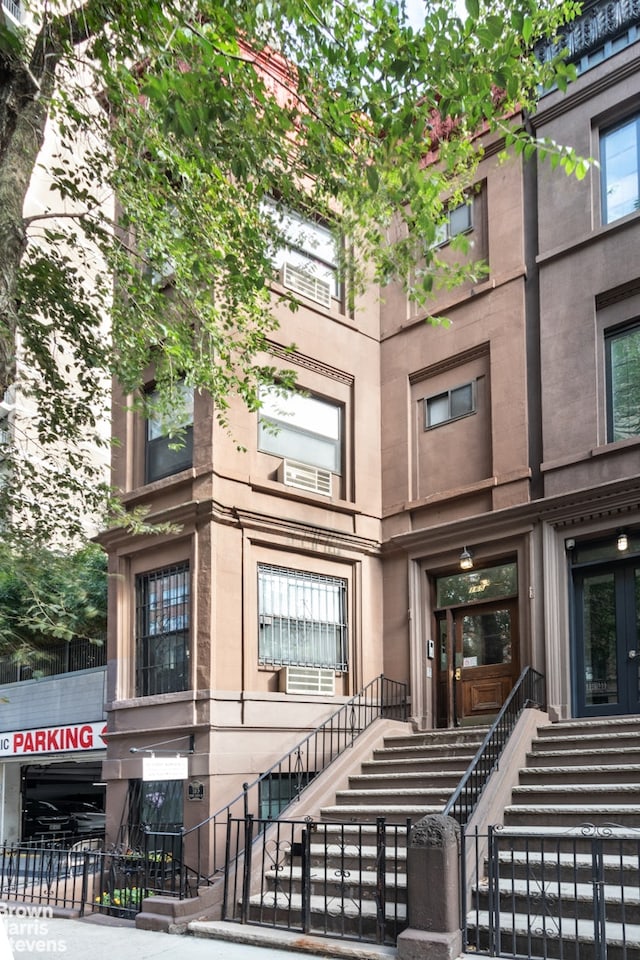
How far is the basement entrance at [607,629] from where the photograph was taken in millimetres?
12469

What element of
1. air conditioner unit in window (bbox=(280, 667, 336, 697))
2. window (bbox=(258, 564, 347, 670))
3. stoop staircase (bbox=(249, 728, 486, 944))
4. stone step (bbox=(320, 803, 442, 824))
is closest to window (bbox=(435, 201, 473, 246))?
window (bbox=(258, 564, 347, 670))

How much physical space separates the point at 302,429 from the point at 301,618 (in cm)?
317

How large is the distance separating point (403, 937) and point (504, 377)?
884 cm

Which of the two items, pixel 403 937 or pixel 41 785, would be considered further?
pixel 41 785

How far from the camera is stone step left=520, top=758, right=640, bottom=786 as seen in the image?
1054 centimetres

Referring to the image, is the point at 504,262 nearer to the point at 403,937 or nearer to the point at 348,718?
the point at 348,718

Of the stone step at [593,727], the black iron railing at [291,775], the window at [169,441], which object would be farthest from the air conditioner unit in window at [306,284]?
the stone step at [593,727]

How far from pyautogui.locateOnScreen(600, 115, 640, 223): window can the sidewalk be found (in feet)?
35.0

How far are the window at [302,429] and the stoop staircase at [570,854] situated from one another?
231 inches

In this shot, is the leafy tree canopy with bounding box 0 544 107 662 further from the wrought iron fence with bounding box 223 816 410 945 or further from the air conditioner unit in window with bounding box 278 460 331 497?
the wrought iron fence with bounding box 223 816 410 945

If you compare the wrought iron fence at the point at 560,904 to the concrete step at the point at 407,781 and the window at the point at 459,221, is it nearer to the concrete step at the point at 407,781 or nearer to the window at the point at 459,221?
the concrete step at the point at 407,781

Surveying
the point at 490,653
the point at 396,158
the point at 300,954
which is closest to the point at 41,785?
the point at 490,653

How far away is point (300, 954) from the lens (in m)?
8.85

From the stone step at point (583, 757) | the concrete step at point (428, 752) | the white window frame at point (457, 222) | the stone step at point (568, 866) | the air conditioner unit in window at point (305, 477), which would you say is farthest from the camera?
the white window frame at point (457, 222)
